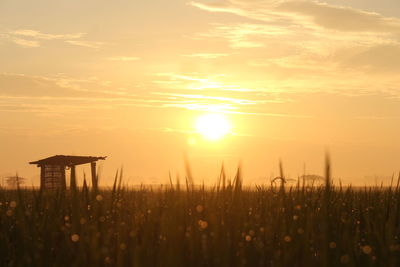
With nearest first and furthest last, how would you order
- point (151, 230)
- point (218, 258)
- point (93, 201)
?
1. point (218, 258)
2. point (151, 230)
3. point (93, 201)

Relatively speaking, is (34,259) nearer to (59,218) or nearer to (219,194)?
(59,218)

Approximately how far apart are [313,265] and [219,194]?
1.91 metres

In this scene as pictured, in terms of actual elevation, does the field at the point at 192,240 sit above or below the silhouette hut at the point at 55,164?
below

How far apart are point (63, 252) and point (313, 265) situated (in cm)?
156

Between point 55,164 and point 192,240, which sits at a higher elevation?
point 55,164

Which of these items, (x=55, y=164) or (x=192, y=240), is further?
(x=55, y=164)

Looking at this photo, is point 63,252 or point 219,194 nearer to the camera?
point 63,252

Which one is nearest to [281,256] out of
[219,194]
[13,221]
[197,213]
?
[197,213]

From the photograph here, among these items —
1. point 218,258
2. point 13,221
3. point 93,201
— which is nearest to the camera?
point 218,258

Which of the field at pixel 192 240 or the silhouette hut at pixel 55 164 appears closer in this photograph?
the field at pixel 192 240

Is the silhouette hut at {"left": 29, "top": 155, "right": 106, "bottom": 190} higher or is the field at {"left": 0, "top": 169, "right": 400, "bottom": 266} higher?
the silhouette hut at {"left": 29, "top": 155, "right": 106, "bottom": 190}

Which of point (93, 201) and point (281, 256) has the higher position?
Answer: point (93, 201)

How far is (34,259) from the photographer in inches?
138

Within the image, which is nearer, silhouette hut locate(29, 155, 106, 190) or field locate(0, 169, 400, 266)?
field locate(0, 169, 400, 266)
